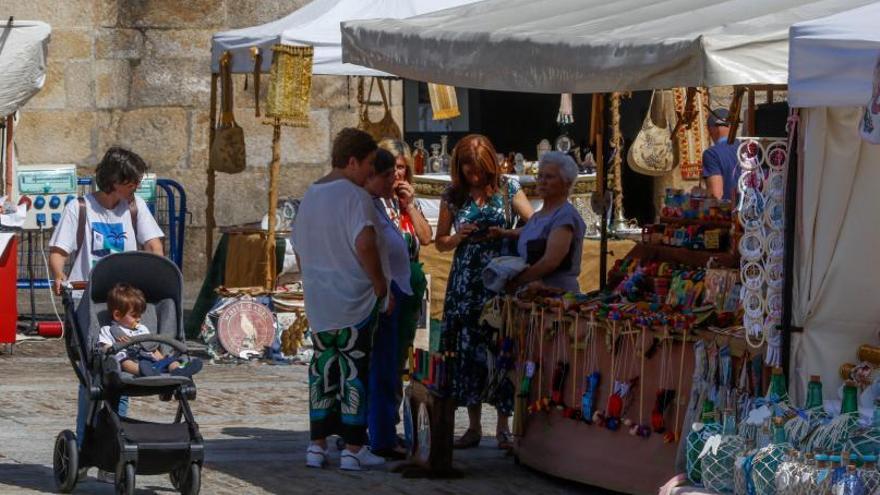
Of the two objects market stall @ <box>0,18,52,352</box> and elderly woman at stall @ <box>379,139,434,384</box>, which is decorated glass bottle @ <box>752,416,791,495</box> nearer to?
elderly woman at stall @ <box>379,139,434,384</box>

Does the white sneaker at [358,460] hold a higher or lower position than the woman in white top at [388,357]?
lower

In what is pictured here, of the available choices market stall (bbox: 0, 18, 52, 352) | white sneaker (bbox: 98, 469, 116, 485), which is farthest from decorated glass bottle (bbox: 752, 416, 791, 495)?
market stall (bbox: 0, 18, 52, 352)

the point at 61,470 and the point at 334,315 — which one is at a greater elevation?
the point at 334,315

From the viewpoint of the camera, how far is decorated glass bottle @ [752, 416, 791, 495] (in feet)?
21.6

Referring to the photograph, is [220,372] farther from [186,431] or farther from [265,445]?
[186,431]

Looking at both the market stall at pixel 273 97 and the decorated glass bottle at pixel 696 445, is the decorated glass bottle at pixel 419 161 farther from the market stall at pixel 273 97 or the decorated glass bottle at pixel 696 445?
the decorated glass bottle at pixel 696 445

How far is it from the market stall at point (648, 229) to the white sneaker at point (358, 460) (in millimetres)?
733

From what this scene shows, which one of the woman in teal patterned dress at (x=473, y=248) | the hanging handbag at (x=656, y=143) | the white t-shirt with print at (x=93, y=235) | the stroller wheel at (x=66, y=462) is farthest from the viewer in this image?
the hanging handbag at (x=656, y=143)

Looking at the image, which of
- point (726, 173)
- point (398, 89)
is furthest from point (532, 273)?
point (398, 89)

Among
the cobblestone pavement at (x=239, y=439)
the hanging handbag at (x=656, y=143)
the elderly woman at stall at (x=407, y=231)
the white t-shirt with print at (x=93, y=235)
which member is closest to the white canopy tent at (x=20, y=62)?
the cobblestone pavement at (x=239, y=439)

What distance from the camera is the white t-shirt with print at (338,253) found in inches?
344

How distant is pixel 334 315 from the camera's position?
28.8ft

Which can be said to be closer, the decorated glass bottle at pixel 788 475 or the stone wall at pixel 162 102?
the decorated glass bottle at pixel 788 475

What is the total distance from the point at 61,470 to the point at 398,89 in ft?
31.0
